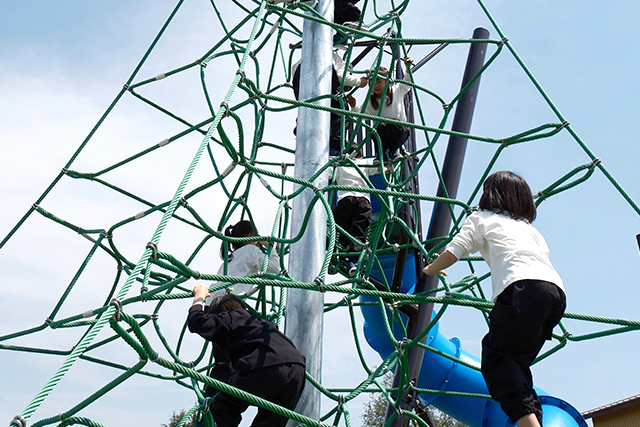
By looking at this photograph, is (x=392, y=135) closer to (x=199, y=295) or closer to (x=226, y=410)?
(x=199, y=295)

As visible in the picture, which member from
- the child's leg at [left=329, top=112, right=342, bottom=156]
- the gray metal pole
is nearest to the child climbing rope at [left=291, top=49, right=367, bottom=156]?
the child's leg at [left=329, top=112, right=342, bottom=156]

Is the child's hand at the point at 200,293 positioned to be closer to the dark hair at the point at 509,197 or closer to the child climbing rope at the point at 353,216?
the dark hair at the point at 509,197

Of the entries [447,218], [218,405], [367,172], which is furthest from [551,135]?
[218,405]

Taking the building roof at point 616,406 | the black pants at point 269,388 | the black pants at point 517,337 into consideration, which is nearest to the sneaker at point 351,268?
the black pants at point 269,388

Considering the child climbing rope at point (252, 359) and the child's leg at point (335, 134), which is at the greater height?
the child's leg at point (335, 134)

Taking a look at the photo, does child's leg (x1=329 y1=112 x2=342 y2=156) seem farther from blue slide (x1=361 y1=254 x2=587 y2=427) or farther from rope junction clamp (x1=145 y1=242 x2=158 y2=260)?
rope junction clamp (x1=145 y1=242 x2=158 y2=260)

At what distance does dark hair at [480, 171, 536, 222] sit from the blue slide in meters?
1.52

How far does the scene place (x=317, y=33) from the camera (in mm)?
3051

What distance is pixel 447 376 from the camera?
3453mm

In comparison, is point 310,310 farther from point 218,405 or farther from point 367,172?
point 367,172

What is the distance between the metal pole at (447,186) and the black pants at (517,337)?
131 centimetres

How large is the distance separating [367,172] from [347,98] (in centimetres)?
48

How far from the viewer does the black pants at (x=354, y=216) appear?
337 cm

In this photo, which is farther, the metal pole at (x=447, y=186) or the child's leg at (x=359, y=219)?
the child's leg at (x=359, y=219)
